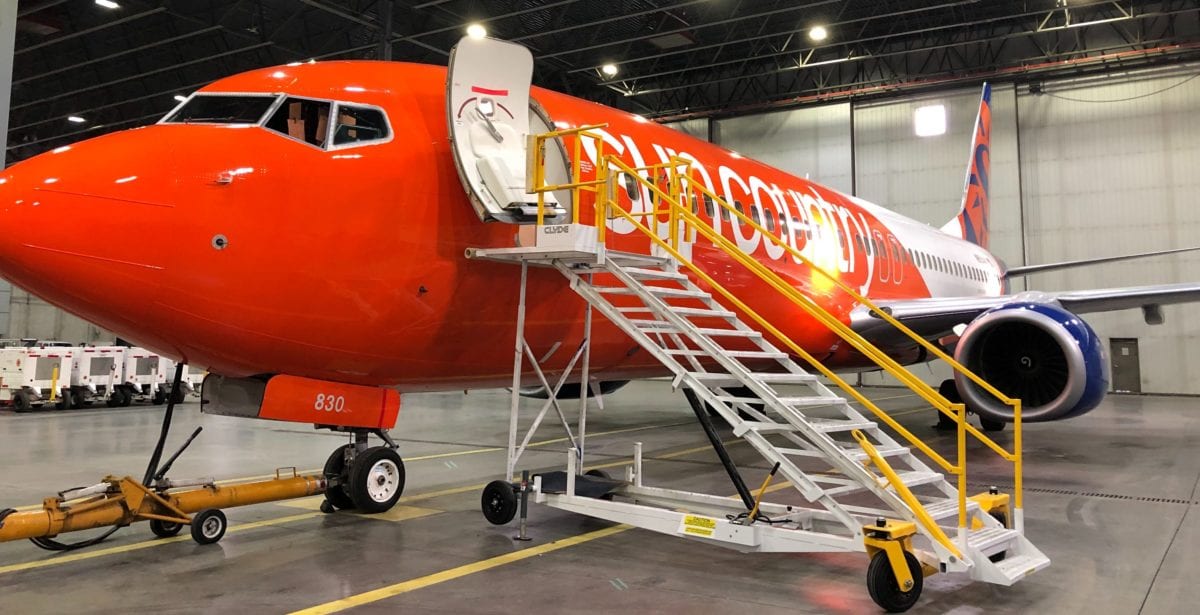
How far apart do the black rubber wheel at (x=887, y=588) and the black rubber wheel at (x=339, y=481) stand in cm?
403

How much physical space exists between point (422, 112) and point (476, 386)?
2186 mm

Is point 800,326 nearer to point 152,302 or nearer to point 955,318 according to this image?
point 955,318

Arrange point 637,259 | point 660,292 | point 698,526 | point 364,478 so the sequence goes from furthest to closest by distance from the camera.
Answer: point 364,478
point 637,259
point 660,292
point 698,526

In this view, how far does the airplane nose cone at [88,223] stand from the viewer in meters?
4.06

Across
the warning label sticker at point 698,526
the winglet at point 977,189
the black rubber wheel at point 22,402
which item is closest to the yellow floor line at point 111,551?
the warning label sticker at point 698,526

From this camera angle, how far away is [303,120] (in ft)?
16.8

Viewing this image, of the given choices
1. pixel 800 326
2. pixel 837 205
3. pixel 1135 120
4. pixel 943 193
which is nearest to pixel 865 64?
pixel 943 193

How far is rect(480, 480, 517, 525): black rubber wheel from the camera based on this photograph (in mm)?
5641

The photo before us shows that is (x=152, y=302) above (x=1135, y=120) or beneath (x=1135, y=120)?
beneath

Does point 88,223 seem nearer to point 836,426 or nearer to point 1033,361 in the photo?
point 836,426

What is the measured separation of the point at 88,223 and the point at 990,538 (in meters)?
5.12

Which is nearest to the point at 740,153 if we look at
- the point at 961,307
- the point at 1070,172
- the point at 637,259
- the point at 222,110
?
the point at 961,307

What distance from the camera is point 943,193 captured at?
82.5 ft

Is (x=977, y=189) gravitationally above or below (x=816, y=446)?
above
